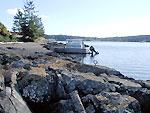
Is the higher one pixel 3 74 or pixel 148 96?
pixel 3 74

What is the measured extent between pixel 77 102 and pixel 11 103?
2.12 metres

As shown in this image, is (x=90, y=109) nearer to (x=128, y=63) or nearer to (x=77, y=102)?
(x=77, y=102)

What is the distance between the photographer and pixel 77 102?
11.4 m

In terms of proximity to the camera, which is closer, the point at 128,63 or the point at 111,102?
the point at 111,102

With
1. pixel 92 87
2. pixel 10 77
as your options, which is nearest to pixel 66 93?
pixel 92 87

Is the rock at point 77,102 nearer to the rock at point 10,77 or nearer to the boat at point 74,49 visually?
the rock at point 10,77

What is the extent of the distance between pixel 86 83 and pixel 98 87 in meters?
0.45

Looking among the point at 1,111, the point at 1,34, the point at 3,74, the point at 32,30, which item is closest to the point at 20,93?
the point at 3,74

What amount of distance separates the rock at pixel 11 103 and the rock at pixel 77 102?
1.46 metres

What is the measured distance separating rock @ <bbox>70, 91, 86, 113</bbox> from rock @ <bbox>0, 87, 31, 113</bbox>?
1.46 m

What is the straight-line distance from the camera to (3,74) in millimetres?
12602

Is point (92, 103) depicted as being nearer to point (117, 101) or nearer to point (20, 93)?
point (117, 101)

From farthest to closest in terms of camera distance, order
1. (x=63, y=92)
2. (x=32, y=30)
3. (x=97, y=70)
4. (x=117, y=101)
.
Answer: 1. (x=32, y=30)
2. (x=97, y=70)
3. (x=63, y=92)
4. (x=117, y=101)

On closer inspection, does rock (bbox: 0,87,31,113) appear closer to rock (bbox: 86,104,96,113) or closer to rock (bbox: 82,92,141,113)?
rock (bbox: 86,104,96,113)
